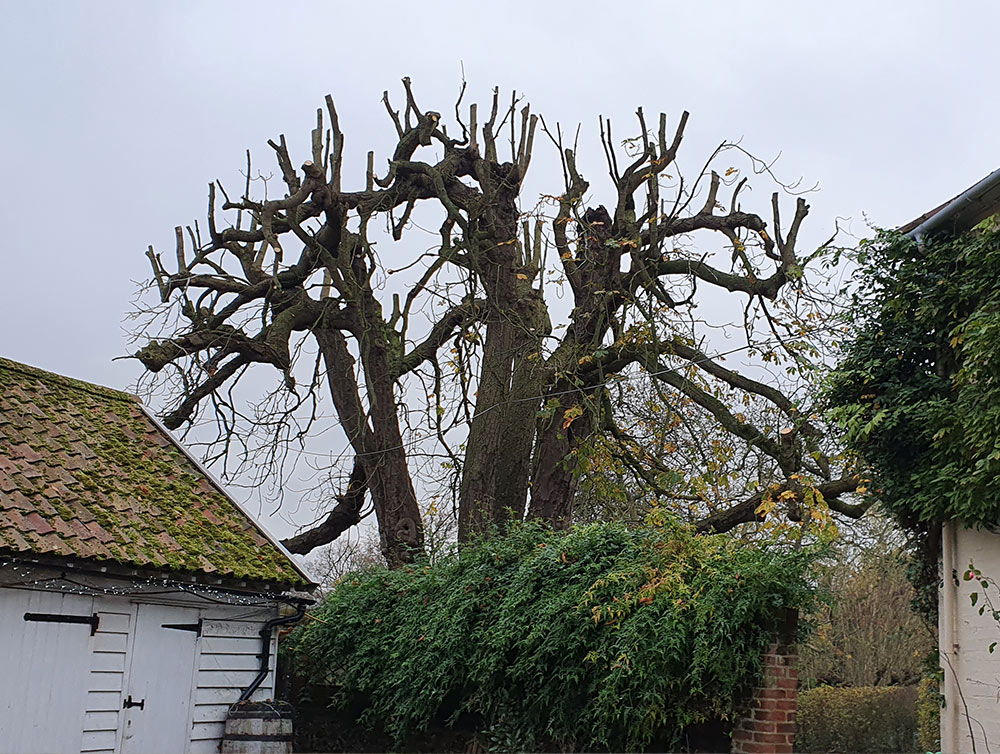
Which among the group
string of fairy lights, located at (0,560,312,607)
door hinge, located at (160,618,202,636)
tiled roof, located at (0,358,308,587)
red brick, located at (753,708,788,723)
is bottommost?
red brick, located at (753,708,788,723)

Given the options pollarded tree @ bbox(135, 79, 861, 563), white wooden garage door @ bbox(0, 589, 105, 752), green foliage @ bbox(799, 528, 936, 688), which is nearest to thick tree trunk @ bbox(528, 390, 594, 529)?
pollarded tree @ bbox(135, 79, 861, 563)

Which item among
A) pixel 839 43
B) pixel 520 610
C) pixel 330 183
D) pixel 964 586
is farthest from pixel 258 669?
pixel 839 43

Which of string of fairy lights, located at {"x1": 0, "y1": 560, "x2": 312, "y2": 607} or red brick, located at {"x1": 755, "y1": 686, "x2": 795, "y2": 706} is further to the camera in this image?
string of fairy lights, located at {"x1": 0, "y1": 560, "x2": 312, "y2": 607}

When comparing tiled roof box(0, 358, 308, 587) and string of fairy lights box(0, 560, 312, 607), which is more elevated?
tiled roof box(0, 358, 308, 587)

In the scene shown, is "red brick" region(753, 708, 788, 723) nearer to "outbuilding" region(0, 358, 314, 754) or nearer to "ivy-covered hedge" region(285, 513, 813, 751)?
"ivy-covered hedge" region(285, 513, 813, 751)

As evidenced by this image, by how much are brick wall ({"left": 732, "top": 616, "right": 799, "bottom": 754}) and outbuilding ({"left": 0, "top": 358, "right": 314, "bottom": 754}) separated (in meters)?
5.30

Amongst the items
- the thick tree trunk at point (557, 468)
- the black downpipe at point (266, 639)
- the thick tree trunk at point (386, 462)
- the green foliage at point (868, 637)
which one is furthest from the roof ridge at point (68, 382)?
the green foliage at point (868, 637)

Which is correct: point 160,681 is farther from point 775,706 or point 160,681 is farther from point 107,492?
point 775,706

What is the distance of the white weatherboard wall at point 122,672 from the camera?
8.24 meters

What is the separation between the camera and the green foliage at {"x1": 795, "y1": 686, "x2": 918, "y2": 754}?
1445 cm

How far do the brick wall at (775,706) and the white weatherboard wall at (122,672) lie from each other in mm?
5558

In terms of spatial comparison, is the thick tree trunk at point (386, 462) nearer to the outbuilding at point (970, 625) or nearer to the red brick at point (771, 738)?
the red brick at point (771, 738)

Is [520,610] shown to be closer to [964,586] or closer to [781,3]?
[964,586]

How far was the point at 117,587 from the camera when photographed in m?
8.98
